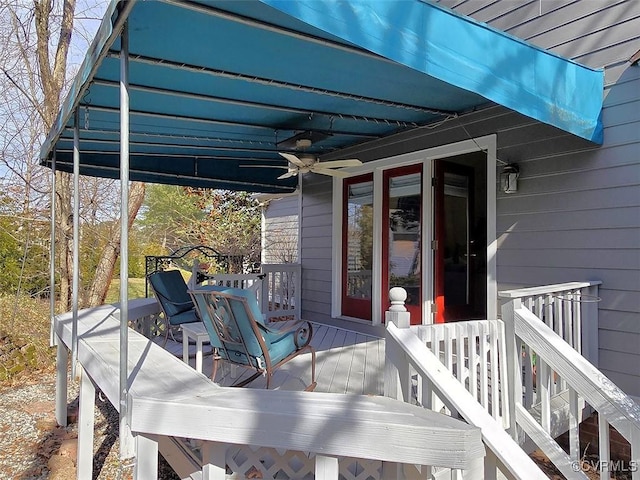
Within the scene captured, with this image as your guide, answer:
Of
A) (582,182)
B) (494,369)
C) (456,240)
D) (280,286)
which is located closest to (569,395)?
(494,369)

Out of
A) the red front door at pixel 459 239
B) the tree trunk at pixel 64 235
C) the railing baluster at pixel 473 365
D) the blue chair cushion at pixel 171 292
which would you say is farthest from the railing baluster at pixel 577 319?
the tree trunk at pixel 64 235

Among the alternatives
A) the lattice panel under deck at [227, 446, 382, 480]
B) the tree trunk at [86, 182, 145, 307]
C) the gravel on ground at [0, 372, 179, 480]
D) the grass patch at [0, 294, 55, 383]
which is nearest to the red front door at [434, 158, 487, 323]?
the lattice panel under deck at [227, 446, 382, 480]

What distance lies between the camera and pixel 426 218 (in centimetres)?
509

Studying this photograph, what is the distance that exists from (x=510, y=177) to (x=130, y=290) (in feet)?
32.6

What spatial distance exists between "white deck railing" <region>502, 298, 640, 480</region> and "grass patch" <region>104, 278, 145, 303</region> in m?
8.12

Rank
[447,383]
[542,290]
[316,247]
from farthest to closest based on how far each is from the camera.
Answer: [316,247]
[542,290]
[447,383]

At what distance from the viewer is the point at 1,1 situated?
6.76 meters

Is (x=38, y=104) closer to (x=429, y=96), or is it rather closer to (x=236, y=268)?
(x=236, y=268)

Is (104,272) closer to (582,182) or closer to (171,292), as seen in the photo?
(171,292)

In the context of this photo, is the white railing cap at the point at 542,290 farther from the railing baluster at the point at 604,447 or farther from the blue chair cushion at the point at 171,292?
the blue chair cushion at the point at 171,292

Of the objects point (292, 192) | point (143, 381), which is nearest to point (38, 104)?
point (292, 192)

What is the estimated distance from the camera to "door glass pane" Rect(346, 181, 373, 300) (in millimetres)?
5875

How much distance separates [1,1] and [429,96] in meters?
6.84

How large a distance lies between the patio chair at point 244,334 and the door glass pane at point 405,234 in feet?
6.56
